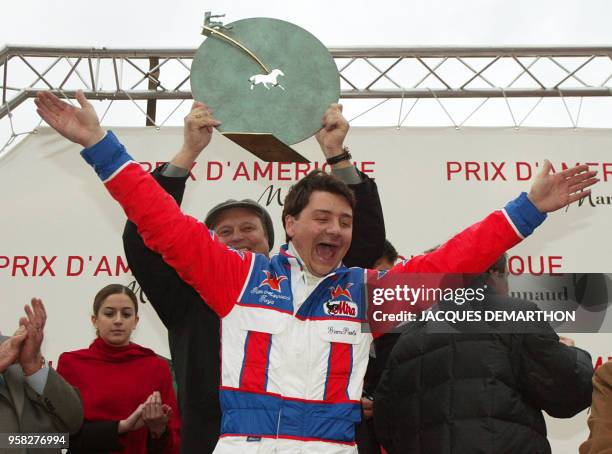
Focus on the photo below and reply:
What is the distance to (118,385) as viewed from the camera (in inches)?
141

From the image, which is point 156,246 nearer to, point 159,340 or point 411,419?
point 411,419

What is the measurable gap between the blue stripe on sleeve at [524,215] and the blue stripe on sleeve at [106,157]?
117 centimetres

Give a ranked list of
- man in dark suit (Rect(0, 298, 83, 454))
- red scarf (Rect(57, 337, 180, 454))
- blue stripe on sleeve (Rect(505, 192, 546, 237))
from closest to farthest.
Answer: blue stripe on sleeve (Rect(505, 192, 546, 237)), man in dark suit (Rect(0, 298, 83, 454)), red scarf (Rect(57, 337, 180, 454))

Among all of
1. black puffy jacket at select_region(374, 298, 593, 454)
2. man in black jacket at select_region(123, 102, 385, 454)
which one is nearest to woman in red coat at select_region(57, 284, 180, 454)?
man in black jacket at select_region(123, 102, 385, 454)

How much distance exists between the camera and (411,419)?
2.68 m

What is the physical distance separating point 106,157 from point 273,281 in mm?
632

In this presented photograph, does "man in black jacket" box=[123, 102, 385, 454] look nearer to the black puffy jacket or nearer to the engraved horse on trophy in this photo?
the engraved horse on trophy

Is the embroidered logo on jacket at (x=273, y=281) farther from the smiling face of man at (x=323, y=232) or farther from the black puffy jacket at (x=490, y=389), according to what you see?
the black puffy jacket at (x=490, y=389)

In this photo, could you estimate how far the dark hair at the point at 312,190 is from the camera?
243 centimetres

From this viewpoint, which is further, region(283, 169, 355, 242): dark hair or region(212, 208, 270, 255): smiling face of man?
region(212, 208, 270, 255): smiling face of man

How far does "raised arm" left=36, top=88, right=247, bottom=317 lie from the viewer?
2.15 m

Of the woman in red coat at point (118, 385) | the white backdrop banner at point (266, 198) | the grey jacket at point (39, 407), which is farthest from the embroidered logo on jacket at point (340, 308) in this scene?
the white backdrop banner at point (266, 198)

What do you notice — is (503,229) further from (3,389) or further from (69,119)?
(3,389)

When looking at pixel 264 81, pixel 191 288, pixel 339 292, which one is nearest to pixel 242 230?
pixel 191 288
